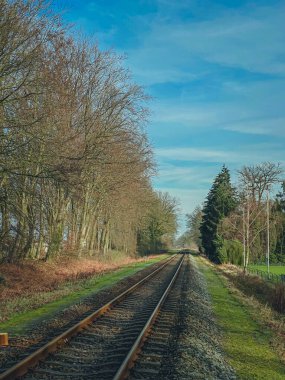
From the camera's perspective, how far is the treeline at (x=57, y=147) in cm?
1702

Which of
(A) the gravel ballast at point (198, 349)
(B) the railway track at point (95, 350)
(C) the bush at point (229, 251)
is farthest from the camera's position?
(C) the bush at point (229, 251)

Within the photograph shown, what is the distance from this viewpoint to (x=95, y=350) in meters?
9.20

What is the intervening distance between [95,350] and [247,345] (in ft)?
13.3

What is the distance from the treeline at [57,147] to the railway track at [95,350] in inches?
298

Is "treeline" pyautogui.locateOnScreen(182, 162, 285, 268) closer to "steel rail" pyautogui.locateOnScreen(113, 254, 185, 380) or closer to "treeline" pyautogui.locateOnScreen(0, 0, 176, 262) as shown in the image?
"treeline" pyautogui.locateOnScreen(0, 0, 176, 262)

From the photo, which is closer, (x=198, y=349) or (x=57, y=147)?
(x=198, y=349)

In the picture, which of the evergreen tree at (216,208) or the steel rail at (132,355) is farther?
the evergreen tree at (216,208)

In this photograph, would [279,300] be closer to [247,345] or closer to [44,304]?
[44,304]

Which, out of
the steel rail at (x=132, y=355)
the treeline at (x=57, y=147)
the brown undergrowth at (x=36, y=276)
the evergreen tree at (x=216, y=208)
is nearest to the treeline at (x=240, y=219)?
the evergreen tree at (x=216, y=208)

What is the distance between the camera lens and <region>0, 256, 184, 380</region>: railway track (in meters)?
7.43

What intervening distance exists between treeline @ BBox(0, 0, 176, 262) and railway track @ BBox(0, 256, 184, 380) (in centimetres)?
758

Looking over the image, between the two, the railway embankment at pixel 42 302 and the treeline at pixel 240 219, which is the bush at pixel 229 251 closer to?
the treeline at pixel 240 219

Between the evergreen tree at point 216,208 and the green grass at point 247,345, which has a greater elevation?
the evergreen tree at point 216,208

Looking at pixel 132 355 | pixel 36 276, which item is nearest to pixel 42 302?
pixel 36 276
